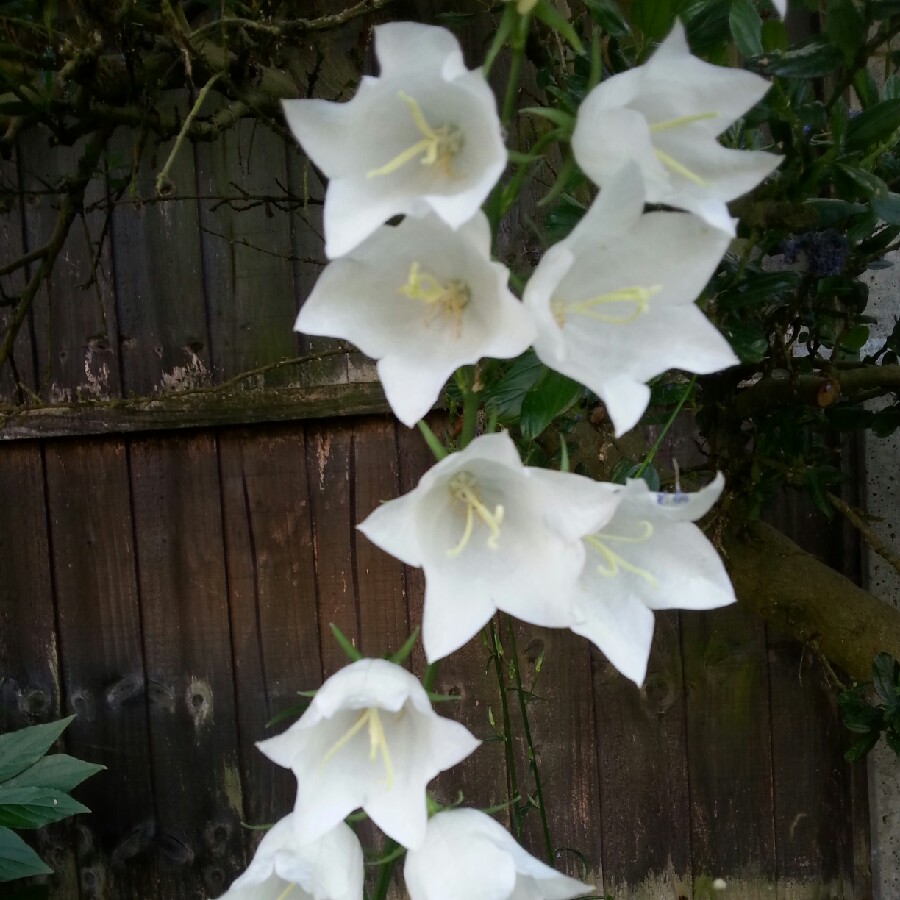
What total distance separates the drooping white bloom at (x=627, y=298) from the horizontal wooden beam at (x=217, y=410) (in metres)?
0.86

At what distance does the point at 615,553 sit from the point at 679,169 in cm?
22

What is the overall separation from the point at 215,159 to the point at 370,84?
3.41ft

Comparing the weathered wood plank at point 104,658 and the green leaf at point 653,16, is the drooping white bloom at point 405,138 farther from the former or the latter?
the weathered wood plank at point 104,658

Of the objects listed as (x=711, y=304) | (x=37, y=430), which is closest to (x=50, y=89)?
(x=37, y=430)

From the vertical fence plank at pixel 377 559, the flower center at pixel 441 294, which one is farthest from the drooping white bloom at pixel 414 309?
the vertical fence plank at pixel 377 559

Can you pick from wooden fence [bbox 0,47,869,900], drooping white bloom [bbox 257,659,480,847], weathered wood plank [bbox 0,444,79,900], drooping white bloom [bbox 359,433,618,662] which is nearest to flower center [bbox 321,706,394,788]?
drooping white bloom [bbox 257,659,480,847]

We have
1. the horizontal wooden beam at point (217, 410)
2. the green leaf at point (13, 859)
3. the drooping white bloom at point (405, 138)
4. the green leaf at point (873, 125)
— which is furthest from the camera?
the horizontal wooden beam at point (217, 410)

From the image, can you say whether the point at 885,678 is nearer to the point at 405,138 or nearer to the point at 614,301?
the point at 614,301

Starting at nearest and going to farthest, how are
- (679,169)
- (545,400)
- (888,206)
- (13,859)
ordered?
(679,169) < (545,400) < (888,206) < (13,859)

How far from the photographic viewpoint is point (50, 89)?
98cm

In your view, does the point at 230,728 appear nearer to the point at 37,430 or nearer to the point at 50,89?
the point at 37,430

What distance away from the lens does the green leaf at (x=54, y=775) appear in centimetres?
96

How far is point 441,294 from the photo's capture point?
1.40 ft

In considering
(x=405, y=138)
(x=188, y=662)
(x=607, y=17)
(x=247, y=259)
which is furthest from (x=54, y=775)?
(x=607, y=17)
